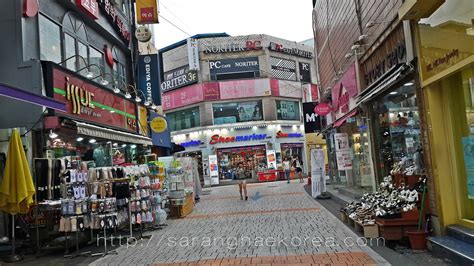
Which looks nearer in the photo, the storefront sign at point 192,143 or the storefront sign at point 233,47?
the storefront sign at point 233,47

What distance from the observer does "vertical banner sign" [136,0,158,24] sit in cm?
1739

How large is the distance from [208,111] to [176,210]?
26.5 meters

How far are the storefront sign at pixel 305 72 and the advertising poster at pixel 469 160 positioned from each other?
123 ft

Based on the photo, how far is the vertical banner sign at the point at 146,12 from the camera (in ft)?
57.1

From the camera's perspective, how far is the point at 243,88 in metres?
40.0

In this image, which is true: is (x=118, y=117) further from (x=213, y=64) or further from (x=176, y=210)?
(x=213, y=64)

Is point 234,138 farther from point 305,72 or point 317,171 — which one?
point 317,171

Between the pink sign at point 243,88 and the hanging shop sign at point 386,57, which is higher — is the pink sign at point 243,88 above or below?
above

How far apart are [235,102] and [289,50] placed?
768 cm

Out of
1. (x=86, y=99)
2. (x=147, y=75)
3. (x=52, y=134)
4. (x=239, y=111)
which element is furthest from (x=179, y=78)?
(x=52, y=134)

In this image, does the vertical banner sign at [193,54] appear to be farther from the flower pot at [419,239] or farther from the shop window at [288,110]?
the flower pot at [419,239]

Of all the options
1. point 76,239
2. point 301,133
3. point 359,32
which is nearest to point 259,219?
point 76,239

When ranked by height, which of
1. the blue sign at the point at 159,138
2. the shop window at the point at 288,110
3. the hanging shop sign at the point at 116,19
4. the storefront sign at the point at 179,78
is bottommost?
the blue sign at the point at 159,138

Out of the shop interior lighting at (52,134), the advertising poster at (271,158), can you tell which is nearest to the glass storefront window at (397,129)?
the shop interior lighting at (52,134)
